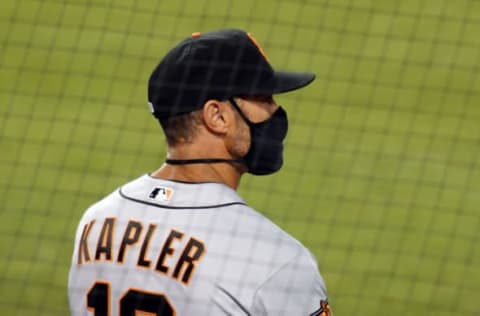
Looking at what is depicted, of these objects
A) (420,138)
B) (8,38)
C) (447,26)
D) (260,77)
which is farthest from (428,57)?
(260,77)

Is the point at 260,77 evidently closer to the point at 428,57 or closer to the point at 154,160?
the point at 154,160

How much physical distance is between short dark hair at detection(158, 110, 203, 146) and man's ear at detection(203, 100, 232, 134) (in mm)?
27

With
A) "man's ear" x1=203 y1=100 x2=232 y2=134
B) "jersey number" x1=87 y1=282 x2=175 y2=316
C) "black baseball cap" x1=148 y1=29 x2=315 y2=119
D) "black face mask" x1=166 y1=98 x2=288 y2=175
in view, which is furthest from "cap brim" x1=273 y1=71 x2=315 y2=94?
"jersey number" x1=87 y1=282 x2=175 y2=316

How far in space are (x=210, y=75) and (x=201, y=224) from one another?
59cm

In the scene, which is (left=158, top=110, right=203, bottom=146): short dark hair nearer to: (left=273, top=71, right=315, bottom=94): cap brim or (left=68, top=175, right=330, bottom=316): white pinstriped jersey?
(left=68, top=175, right=330, bottom=316): white pinstriped jersey

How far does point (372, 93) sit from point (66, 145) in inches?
111

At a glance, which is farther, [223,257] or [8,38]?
[8,38]

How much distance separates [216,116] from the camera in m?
4.45

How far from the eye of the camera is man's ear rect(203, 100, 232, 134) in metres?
4.41

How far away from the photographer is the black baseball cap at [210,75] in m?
4.46

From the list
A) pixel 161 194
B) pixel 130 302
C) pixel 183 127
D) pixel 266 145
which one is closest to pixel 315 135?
pixel 266 145

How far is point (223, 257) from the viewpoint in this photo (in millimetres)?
4156

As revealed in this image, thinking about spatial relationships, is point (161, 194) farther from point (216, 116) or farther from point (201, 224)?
point (216, 116)

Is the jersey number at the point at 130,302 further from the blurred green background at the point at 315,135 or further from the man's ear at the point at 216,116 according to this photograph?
the blurred green background at the point at 315,135
